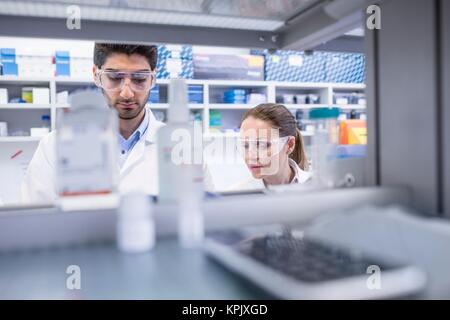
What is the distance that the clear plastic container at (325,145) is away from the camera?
0.91 m

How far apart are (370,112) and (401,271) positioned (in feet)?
1.78

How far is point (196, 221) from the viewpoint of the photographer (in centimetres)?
64

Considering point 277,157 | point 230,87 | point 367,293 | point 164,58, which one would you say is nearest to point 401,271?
point 367,293

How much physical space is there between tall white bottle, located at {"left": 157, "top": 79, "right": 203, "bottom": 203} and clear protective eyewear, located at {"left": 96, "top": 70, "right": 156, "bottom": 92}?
1.01 metres

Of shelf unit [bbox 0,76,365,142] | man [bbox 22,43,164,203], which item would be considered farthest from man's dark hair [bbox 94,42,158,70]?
shelf unit [bbox 0,76,365,142]

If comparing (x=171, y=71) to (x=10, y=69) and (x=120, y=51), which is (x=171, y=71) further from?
(x=120, y=51)

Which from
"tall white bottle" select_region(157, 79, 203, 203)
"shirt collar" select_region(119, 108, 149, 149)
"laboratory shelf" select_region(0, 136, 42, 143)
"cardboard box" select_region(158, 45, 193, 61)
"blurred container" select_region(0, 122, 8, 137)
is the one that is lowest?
"tall white bottle" select_region(157, 79, 203, 203)

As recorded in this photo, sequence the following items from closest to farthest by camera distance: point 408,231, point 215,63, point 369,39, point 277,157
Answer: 1. point 408,231
2. point 369,39
3. point 277,157
4. point 215,63

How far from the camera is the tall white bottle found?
69cm

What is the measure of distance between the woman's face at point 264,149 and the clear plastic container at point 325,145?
126 centimetres

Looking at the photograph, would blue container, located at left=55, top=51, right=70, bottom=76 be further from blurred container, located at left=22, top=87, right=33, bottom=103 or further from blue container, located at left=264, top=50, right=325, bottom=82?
blue container, located at left=264, top=50, right=325, bottom=82

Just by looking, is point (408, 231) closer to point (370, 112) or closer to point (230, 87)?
point (370, 112)

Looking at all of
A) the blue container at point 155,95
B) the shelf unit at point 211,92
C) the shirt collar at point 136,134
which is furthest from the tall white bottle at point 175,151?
the blue container at point 155,95

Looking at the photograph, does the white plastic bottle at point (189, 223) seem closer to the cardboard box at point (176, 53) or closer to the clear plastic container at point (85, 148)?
the clear plastic container at point (85, 148)
